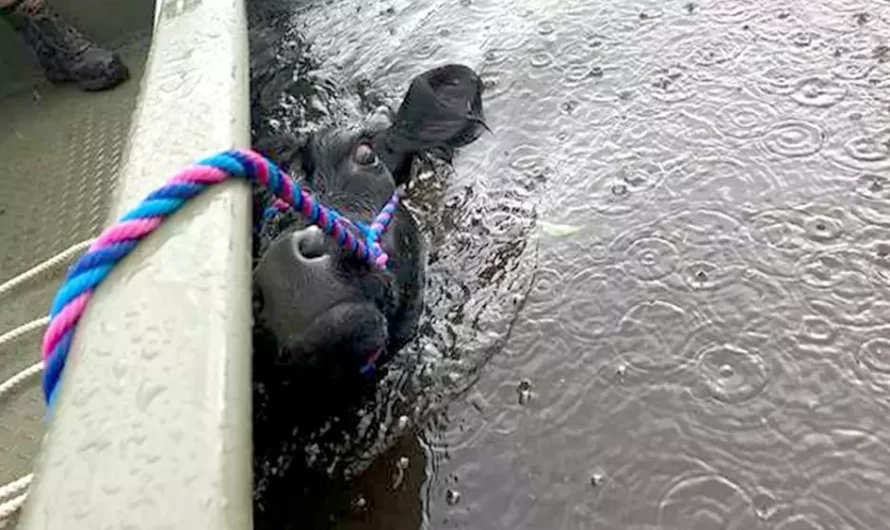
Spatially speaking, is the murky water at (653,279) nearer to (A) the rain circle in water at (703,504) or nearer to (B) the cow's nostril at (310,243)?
(A) the rain circle in water at (703,504)

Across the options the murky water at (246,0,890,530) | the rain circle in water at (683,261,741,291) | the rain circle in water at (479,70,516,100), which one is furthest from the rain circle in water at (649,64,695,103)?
the rain circle in water at (683,261,741,291)

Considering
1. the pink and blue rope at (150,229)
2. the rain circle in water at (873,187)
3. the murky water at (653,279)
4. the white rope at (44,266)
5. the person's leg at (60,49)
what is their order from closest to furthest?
the pink and blue rope at (150,229)
the murky water at (653,279)
the rain circle in water at (873,187)
the white rope at (44,266)
the person's leg at (60,49)

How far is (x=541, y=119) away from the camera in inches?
111

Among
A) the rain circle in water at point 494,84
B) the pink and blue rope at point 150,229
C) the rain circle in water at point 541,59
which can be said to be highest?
the pink and blue rope at point 150,229

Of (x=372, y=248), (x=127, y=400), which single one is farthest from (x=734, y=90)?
(x=127, y=400)

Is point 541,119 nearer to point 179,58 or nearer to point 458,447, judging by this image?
point 179,58

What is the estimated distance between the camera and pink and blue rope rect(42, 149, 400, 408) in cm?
152

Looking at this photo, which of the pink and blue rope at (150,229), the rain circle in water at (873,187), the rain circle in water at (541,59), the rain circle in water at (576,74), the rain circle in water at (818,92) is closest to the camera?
the pink and blue rope at (150,229)

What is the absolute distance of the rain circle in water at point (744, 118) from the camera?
2.57 metres

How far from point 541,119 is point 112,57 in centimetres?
155

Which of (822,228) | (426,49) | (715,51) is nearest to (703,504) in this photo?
(822,228)

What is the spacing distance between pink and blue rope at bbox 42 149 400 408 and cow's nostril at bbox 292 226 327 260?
0.02 metres

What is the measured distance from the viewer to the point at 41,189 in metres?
3.28

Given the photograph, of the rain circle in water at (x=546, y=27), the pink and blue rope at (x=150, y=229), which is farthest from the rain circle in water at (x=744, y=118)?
the pink and blue rope at (x=150, y=229)
